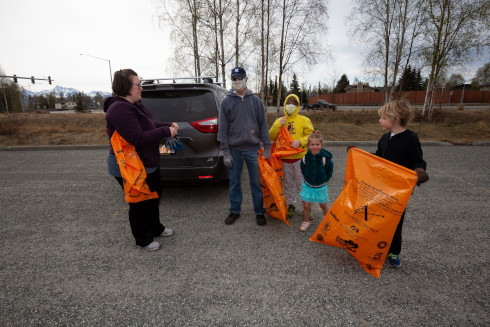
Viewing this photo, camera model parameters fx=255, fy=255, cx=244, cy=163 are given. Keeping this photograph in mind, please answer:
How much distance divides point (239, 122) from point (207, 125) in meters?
0.57

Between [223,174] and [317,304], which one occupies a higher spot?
[223,174]

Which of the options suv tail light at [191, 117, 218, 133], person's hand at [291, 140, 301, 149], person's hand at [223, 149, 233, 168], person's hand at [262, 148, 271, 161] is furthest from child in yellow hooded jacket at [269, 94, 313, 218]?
suv tail light at [191, 117, 218, 133]

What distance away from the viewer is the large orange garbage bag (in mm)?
2051

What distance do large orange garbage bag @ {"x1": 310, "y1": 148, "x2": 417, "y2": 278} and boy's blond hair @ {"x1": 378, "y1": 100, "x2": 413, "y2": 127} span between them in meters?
0.38

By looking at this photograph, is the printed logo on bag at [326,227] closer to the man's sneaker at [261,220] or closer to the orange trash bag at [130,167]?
the man's sneaker at [261,220]

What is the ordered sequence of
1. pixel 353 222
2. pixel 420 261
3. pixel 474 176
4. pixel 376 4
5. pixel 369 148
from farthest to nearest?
pixel 376 4 → pixel 369 148 → pixel 474 176 → pixel 420 261 → pixel 353 222

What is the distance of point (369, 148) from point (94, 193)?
769cm

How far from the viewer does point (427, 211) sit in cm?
350

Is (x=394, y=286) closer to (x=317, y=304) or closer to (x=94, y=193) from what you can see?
(x=317, y=304)

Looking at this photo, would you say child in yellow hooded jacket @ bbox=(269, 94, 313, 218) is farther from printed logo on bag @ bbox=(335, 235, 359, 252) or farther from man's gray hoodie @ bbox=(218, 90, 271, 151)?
printed logo on bag @ bbox=(335, 235, 359, 252)

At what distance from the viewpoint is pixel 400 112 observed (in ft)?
7.04

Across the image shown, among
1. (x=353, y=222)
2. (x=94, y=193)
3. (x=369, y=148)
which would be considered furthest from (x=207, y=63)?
(x=353, y=222)

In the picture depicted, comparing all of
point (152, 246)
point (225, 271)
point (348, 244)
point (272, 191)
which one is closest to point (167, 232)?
point (152, 246)

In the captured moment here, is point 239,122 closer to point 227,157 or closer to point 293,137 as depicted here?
point 227,157
